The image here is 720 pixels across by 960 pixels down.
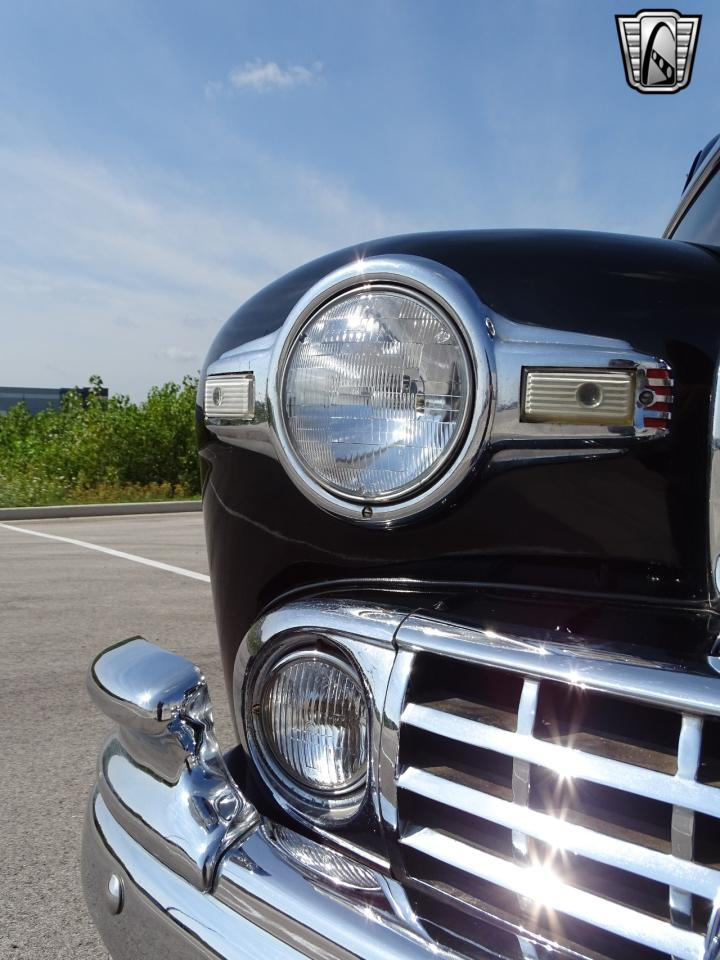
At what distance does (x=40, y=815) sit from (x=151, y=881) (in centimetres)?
129

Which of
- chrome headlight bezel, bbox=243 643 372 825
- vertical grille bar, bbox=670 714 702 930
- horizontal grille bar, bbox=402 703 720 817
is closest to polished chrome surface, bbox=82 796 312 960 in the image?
chrome headlight bezel, bbox=243 643 372 825

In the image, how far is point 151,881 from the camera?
3.69ft

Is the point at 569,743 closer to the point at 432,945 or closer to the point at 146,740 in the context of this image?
the point at 432,945

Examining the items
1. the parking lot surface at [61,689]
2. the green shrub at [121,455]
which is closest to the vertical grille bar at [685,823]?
the parking lot surface at [61,689]

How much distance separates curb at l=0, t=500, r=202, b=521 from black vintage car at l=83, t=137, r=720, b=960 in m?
11.8

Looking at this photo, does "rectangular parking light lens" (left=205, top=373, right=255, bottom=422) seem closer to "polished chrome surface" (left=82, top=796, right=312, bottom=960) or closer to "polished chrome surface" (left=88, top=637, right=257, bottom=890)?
"polished chrome surface" (left=88, top=637, right=257, bottom=890)

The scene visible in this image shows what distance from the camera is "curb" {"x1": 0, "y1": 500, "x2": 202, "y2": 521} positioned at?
12.5 m

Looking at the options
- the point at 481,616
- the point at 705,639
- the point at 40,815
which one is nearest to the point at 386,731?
the point at 481,616

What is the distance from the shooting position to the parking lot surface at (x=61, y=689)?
181 cm

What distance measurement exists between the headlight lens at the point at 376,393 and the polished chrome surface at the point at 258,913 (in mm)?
476

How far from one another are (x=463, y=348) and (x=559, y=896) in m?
0.64

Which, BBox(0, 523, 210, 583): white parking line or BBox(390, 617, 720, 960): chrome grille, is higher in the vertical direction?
BBox(390, 617, 720, 960): chrome grille

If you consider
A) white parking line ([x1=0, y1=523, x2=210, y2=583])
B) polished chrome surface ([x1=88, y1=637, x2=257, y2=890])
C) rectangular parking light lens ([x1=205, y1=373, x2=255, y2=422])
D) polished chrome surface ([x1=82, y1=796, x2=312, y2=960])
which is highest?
rectangular parking light lens ([x1=205, y1=373, x2=255, y2=422])

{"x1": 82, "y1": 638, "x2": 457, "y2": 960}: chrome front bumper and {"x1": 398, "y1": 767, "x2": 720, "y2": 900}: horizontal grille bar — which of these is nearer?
{"x1": 398, "y1": 767, "x2": 720, "y2": 900}: horizontal grille bar
